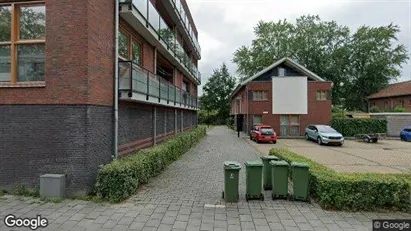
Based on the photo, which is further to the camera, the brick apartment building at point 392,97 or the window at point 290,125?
the brick apartment building at point 392,97

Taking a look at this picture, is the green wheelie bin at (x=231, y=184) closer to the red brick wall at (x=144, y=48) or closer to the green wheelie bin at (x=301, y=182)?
the green wheelie bin at (x=301, y=182)

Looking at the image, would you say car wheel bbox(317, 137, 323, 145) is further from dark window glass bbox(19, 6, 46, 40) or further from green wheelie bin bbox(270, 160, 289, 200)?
dark window glass bbox(19, 6, 46, 40)

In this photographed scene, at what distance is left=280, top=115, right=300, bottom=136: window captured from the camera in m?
29.3

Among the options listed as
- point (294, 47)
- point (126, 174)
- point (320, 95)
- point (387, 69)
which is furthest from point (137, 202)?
point (387, 69)

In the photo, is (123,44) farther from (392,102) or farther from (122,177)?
(392,102)

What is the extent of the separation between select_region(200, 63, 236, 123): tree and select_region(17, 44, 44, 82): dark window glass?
2152 inches

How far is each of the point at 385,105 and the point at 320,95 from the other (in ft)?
77.6

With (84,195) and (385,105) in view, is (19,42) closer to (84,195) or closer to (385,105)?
(84,195)

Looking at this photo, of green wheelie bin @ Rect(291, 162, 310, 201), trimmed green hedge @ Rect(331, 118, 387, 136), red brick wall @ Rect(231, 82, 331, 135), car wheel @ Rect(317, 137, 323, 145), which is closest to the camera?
green wheelie bin @ Rect(291, 162, 310, 201)

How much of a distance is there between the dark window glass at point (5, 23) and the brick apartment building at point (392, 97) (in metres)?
45.5

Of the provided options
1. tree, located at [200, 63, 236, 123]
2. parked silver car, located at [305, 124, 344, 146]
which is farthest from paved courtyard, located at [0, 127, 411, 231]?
tree, located at [200, 63, 236, 123]

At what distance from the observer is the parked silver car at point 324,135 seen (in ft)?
74.5

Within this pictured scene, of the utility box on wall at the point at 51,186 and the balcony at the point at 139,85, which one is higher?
the balcony at the point at 139,85

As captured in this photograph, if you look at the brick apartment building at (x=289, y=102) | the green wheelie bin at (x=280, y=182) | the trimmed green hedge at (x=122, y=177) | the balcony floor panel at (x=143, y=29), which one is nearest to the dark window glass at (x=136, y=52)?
the balcony floor panel at (x=143, y=29)
